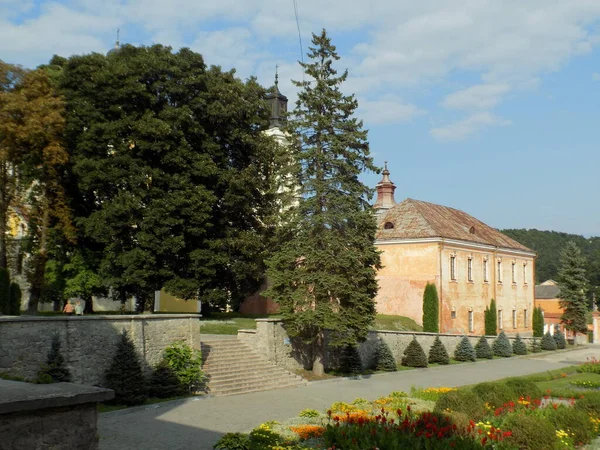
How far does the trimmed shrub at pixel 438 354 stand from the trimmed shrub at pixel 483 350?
4668 millimetres

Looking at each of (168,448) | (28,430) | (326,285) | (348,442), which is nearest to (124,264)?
(326,285)

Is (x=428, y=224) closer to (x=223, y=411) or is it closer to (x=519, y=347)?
(x=519, y=347)

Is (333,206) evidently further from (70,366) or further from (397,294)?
(397,294)

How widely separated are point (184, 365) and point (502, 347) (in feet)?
81.0

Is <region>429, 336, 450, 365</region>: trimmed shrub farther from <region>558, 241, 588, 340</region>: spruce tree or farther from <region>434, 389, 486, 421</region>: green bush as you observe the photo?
<region>558, 241, 588, 340</region>: spruce tree

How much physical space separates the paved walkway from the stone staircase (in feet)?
1.85

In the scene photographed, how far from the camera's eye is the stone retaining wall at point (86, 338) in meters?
14.6

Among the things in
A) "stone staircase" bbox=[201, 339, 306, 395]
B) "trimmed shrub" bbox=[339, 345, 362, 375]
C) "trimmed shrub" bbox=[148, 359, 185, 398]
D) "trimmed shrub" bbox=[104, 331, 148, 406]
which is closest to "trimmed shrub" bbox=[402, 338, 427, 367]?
"trimmed shrub" bbox=[339, 345, 362, 375]

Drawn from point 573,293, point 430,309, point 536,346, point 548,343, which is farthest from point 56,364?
point 573,293

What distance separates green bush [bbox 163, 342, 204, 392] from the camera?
1795cm

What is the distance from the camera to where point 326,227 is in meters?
22.9

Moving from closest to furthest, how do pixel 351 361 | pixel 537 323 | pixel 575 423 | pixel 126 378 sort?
pixel 575 423 < pixel 126 378 < pixel 351 361 < pixel 537 323

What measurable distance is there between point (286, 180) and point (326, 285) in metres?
4.79

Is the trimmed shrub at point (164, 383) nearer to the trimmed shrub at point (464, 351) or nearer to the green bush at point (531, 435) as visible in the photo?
the green bush at point (531, 435)
